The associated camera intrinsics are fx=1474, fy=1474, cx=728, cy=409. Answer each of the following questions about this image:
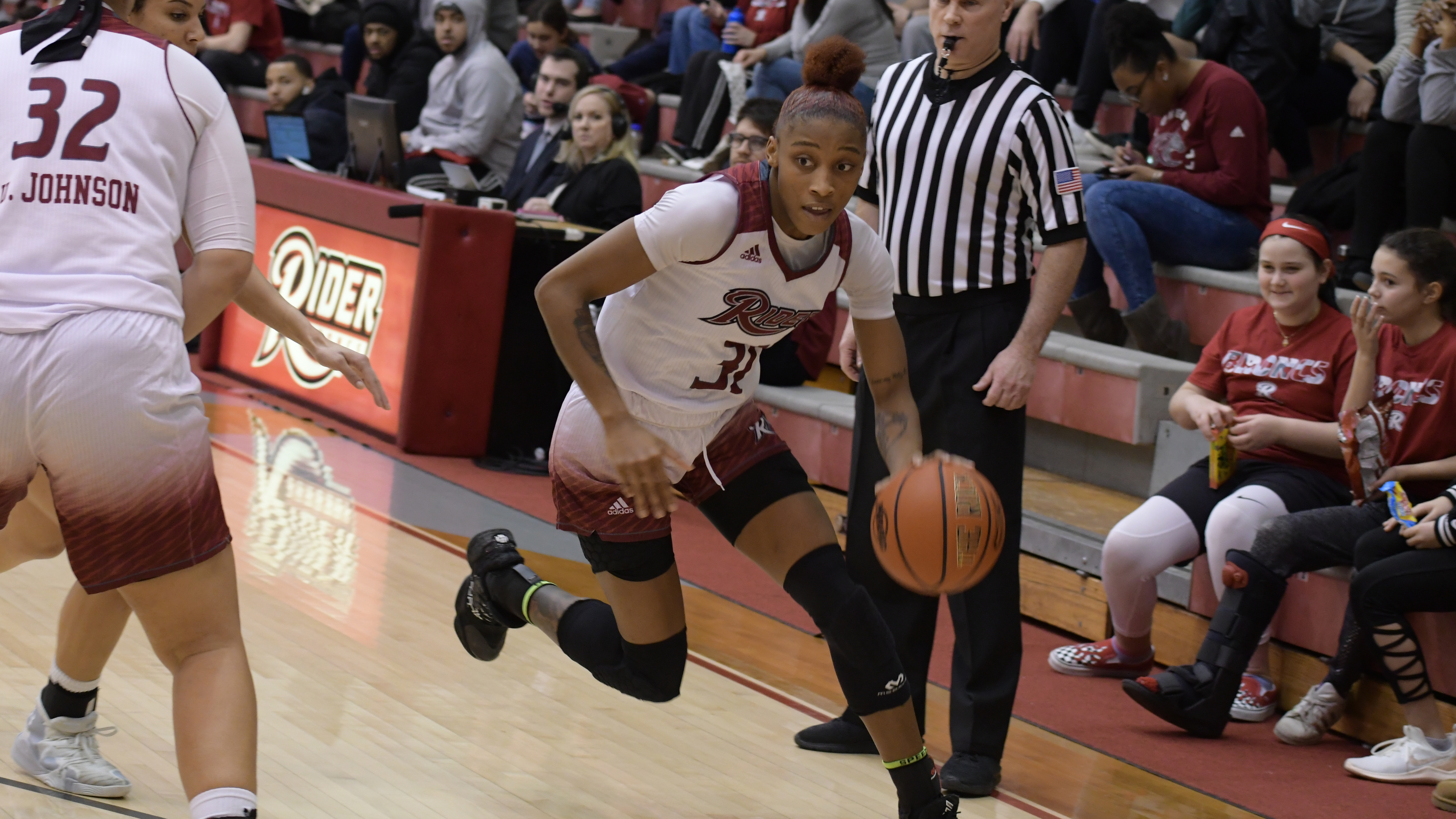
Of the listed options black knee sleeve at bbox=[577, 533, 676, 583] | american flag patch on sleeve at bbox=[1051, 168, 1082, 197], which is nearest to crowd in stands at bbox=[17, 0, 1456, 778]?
american flag patch on sleeve at bbox=[1051, 168, 1082, 197]

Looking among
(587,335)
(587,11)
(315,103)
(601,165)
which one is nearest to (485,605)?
(587,335)

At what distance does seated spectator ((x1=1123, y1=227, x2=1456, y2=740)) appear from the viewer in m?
4.41

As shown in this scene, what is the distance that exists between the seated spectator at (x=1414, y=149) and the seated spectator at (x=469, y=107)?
5156 millimetres

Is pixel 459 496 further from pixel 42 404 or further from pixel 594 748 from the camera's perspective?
pixel 42 404

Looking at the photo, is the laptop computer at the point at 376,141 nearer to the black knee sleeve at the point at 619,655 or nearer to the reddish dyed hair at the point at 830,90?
the black knee sleeve at the point at 619,655

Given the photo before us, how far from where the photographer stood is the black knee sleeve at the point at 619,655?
345 cm

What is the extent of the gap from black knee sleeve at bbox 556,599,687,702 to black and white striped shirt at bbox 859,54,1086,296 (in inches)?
48.8

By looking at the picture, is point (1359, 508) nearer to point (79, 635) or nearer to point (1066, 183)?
point (1066, 183)

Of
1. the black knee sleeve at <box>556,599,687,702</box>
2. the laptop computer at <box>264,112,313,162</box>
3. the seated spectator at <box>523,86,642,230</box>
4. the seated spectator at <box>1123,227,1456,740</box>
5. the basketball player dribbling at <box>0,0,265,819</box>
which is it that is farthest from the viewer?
the laptop computer at <box>264,112,313,162</box>

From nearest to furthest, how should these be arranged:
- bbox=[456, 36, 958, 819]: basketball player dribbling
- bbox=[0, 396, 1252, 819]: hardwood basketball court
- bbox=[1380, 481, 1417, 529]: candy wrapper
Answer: bbox=[456, 36, 958, 819]: basketball player dribbling, bbox=[0, 396, 1252, 819]: hardwood basketball court, bbox=[1380, 481, 1417, 529]: candy wrapper

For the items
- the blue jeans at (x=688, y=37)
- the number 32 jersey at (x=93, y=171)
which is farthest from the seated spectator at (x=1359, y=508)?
the blue jeans at (x=688, y=37)

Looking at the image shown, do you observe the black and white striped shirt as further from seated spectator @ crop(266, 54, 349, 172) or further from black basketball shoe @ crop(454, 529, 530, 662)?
seated spectator @ crop(266, 54, 349, 172)

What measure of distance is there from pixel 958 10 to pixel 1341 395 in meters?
1.89

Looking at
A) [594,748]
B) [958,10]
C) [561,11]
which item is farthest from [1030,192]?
[561,11]
